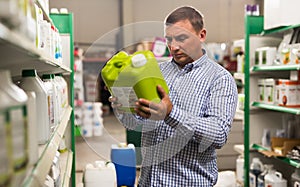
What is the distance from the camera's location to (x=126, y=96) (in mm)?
1633

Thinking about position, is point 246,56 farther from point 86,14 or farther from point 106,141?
point 86,14

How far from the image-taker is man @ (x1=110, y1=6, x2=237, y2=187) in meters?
1.83

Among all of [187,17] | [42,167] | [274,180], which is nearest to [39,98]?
[42,167]

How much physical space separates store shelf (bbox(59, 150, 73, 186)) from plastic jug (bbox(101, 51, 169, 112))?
1211 millimetres

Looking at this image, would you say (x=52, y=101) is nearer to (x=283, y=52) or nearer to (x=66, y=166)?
(x=66, y=166)

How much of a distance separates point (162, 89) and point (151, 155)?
0.54 m

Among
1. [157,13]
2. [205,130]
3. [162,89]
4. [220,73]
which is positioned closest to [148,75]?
[162,89]

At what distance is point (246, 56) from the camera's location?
4.30m

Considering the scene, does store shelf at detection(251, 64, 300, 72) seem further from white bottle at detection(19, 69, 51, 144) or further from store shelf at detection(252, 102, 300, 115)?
white bottle at detection(19, 69, 51, 144)

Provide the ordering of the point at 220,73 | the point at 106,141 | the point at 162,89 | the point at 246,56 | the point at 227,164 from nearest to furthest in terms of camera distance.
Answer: the point at 162,89, the point at 220,73, the point at 106,141, the point at 246,56, the point at 227,164

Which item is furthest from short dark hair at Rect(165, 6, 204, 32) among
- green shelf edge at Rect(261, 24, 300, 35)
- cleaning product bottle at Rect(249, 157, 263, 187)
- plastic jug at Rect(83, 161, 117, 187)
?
cleaning product bottle at Rect(249, 157, 263, 187)

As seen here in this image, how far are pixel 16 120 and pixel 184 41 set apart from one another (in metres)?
1.19

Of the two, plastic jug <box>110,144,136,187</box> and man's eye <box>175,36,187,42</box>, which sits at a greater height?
man's eye <box>175,36,187,42</box>

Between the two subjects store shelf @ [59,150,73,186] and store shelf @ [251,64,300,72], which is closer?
store shelf @ [59,150,73,186]
